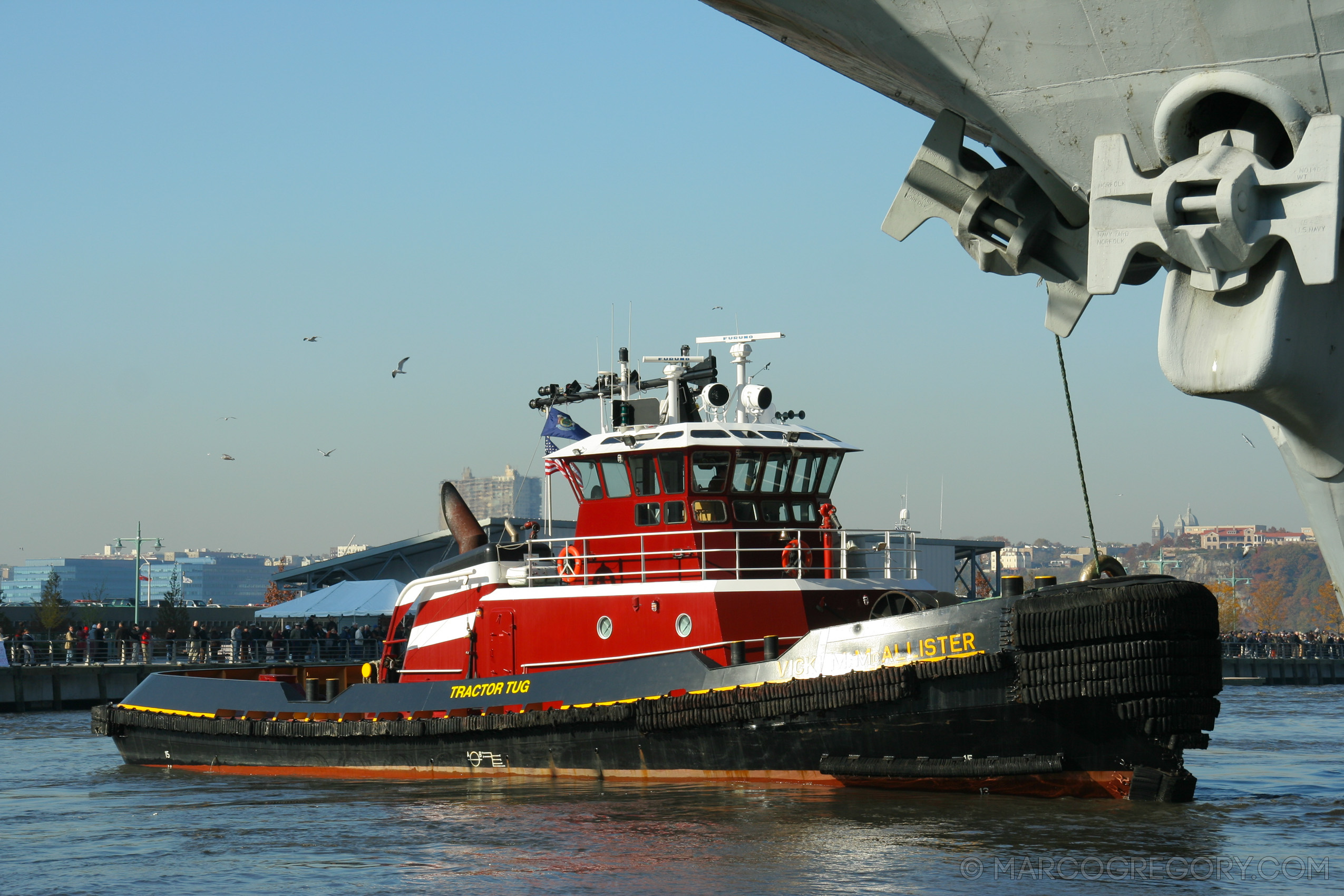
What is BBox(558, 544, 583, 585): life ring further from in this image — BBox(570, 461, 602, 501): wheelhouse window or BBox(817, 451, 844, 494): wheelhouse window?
BBox(817, 451, 844, 494): wheelhouse window

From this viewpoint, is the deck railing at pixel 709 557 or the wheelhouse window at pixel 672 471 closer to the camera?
the deck railing at pixel 709 557

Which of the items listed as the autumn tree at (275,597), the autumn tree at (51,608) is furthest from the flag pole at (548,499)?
the autumn tree at (275,597)

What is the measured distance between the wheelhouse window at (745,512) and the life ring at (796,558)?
458mm

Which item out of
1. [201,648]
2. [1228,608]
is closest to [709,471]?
[201,648]

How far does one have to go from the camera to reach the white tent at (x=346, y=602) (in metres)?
31.2

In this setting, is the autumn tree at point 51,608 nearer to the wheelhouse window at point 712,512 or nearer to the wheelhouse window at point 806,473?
the wheelhouse window at point 712,512

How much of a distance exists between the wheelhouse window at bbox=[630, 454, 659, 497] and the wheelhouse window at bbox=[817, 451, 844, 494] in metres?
1.82

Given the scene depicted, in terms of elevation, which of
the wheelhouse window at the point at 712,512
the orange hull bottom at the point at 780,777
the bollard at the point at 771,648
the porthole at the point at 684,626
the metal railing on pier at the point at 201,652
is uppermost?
the wheelhouse window at the point at 712,512

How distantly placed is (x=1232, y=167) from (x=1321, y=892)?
4977mm

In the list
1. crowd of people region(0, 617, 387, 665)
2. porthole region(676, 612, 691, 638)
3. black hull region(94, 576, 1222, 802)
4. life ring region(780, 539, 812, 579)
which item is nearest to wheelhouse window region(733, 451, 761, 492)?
life ring region(780, 539, 812, 579)

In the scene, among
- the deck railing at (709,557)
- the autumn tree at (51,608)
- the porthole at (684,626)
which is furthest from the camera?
the autumn tree at (51,608)

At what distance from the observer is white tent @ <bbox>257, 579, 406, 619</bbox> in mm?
31203

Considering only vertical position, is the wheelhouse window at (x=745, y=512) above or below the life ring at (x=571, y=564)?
above

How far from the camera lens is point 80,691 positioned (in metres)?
28.7
